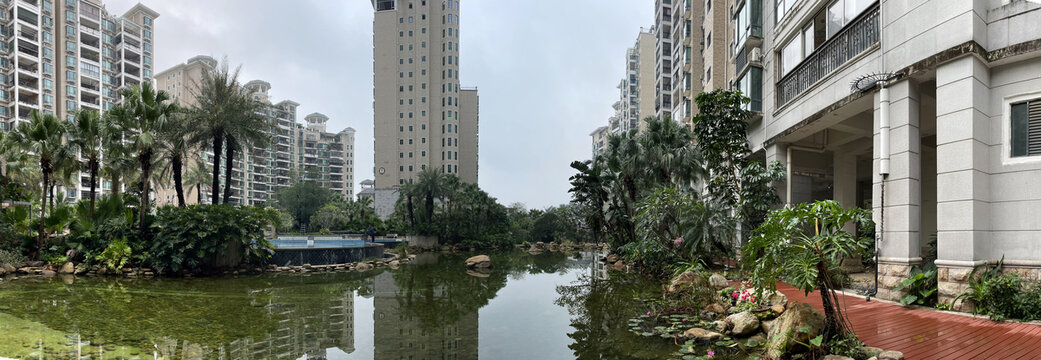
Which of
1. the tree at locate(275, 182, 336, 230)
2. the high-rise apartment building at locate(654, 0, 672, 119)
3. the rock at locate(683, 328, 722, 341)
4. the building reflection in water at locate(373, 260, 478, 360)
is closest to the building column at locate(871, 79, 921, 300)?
the rock at locate(683, 328, 722, 341)

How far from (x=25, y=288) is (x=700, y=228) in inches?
848

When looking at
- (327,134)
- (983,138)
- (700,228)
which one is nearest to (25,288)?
(700,228)

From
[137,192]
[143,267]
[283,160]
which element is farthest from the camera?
[283,160]

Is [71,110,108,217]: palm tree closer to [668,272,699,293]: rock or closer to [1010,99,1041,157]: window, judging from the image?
[668,272,699,293]: rock

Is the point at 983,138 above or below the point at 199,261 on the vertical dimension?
above

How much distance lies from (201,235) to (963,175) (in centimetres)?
2385

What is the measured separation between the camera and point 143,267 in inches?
777

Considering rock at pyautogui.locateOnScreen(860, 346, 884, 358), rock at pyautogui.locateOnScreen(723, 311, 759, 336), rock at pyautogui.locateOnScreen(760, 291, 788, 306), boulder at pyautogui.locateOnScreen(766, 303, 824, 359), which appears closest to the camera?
rock at pyautogui.locateOnScreen(860, 346, 884, 358)

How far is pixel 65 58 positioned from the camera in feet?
194

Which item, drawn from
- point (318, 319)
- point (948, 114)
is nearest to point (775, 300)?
point (948, 114)

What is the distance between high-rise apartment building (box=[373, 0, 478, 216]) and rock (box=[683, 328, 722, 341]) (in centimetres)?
6645

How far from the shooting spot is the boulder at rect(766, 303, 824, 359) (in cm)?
616

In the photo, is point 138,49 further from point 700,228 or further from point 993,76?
point 993,76

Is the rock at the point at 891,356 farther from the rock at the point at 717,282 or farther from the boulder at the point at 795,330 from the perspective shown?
the rock at the point at 717,282
